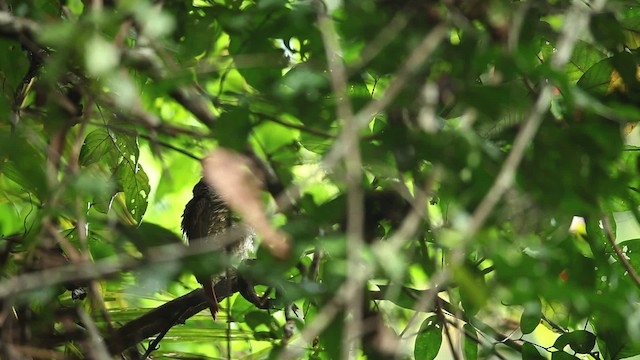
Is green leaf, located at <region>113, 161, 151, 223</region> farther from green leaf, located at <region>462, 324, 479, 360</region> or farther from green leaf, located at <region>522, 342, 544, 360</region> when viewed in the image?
green leaf, located at <region>522, 342, 544, 360</region>

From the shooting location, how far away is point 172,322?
5.90 ft

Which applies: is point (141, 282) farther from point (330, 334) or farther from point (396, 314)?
point (396, 314)

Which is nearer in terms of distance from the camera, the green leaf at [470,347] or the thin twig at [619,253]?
the thin twig at [619,253]

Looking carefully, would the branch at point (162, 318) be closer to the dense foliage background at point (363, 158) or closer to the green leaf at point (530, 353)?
the dense foliage background at point (363, 158)

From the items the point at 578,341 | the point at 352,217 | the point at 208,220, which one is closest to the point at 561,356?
the point at 578,341

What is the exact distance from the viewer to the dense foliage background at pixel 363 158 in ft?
3.34

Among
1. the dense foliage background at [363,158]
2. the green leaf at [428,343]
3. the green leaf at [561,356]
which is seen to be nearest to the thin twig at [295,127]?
the dense foliage background at [363,158]

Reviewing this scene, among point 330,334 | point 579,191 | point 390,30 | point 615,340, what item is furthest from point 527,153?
point 615,340

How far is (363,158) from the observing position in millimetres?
1135

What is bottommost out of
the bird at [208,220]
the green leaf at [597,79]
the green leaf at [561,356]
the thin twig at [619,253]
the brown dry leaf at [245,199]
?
the bird at [208,220]

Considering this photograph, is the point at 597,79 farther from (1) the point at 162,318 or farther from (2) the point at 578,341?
(1) the point at 162,318

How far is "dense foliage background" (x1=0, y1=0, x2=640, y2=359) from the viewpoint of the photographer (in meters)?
1.02

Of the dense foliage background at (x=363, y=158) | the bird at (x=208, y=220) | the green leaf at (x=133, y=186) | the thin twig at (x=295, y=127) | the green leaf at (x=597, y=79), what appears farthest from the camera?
the bird at (x=208, y=220)

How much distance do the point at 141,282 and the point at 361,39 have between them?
48 cm
